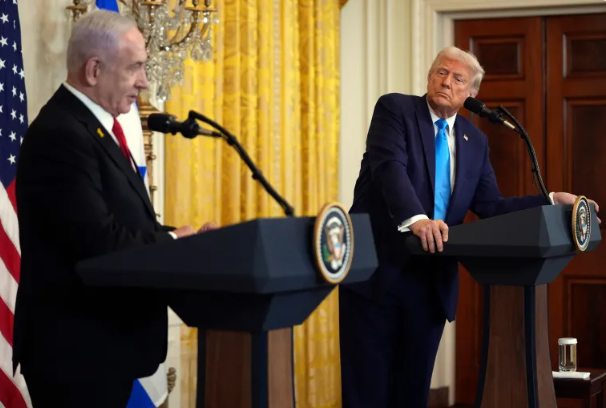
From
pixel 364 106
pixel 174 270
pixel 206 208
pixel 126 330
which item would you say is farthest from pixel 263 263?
pixel 364 106

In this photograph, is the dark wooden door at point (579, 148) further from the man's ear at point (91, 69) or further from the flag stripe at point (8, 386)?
the man's ear at point (91, 69)

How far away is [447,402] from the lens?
19.6 feet

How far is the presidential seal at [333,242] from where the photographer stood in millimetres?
1953

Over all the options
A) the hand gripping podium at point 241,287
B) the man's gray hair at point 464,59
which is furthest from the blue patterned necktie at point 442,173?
the hand gripping podium at point 241,287

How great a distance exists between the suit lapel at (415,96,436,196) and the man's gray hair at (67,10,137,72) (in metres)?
1.31

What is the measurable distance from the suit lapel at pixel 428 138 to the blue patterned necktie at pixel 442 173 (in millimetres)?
41

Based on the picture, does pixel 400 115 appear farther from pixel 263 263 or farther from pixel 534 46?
pixel 534 46

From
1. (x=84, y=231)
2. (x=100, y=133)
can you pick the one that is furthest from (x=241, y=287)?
(x=100, y=133)

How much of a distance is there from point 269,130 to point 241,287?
12.0 feet

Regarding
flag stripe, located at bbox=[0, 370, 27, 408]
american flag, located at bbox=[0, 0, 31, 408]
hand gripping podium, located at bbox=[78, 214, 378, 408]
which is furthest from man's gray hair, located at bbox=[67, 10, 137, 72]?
flag stripe, located at bbox=[0, 370, 27, 408]

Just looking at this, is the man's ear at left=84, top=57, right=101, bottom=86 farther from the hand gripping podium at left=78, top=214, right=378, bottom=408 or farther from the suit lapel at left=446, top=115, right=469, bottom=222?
the suit lapel at left=446, top=115, right=469, bottom=222

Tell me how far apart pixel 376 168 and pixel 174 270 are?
4.47ft

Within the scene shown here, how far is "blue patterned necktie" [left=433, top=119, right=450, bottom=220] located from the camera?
3.24m

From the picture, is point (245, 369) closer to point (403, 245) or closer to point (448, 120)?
point (403, 245)
